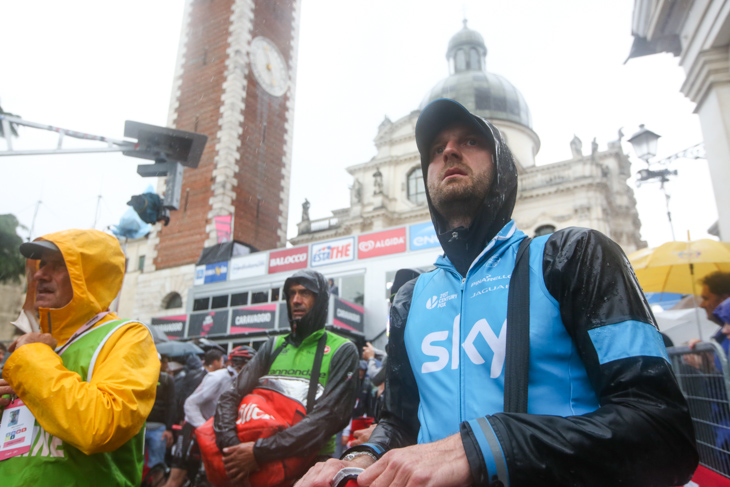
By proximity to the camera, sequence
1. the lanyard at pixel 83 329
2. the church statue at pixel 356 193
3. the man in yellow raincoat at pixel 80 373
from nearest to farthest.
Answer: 1. the man in yellow raincoat at pixel 80 373
2. the lanyard at pixel 83 329
3. the church statue at pixel 356 193

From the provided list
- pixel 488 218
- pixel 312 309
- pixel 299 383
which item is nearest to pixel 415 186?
pixel 312 309

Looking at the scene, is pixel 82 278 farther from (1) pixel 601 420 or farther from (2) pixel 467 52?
(2) pixel 467 52

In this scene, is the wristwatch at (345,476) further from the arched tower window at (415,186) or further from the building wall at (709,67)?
the arched tower window at (415,186)

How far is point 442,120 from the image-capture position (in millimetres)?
1712

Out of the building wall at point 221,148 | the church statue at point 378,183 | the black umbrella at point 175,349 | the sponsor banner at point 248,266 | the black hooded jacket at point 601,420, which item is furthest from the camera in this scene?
the church statue at point 378,183

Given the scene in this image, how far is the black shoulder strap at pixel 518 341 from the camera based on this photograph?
113 cm

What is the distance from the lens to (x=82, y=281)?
7.41 ft

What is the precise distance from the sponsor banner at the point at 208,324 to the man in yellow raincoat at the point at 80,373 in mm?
17464

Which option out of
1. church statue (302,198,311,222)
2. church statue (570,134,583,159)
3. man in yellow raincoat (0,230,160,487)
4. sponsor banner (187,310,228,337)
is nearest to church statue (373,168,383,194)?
church statue (302,198,311,222)

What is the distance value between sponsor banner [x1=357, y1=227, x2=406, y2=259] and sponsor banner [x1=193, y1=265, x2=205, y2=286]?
25.5ft

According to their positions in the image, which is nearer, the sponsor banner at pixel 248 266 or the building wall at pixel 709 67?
the building wall at pixel 709 67

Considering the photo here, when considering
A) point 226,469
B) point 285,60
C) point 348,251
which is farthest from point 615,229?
point 226,469

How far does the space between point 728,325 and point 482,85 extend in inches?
1443

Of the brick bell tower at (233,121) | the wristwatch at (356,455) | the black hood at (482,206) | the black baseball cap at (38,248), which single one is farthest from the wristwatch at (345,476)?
the brick bell tower at (233,121)
